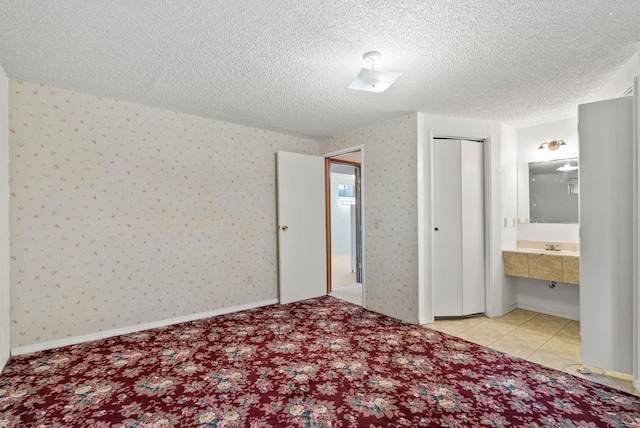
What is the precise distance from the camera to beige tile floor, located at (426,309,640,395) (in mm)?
2357

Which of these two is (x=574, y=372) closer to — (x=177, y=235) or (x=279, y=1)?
(x=279, y=1)

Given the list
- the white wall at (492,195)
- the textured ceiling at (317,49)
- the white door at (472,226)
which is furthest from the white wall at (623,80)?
the white door at (472,226)

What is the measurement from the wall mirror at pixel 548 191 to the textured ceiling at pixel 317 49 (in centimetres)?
87

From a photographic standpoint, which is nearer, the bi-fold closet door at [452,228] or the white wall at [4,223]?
the white wall at [4,223]

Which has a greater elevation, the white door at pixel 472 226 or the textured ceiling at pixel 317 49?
the textured ceiling at pixel 317 49

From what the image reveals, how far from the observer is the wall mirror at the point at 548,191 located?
144 inches

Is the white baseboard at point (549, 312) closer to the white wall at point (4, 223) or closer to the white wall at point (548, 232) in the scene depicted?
the white wall at point (548, 232)

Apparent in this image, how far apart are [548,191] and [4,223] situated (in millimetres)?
5614

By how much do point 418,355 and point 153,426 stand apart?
201 cm

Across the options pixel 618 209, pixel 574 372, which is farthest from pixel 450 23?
pixel 574 372

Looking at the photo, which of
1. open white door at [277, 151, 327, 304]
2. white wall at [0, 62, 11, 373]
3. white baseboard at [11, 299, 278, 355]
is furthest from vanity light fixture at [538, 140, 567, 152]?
white wall at [0, 62, 11, 373]

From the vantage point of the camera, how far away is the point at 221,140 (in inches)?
149

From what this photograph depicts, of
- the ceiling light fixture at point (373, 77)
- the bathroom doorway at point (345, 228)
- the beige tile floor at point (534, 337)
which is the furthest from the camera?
the bathroom doorway at point (345, 228)

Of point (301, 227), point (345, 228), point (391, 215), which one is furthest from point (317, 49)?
point (345, 228)
